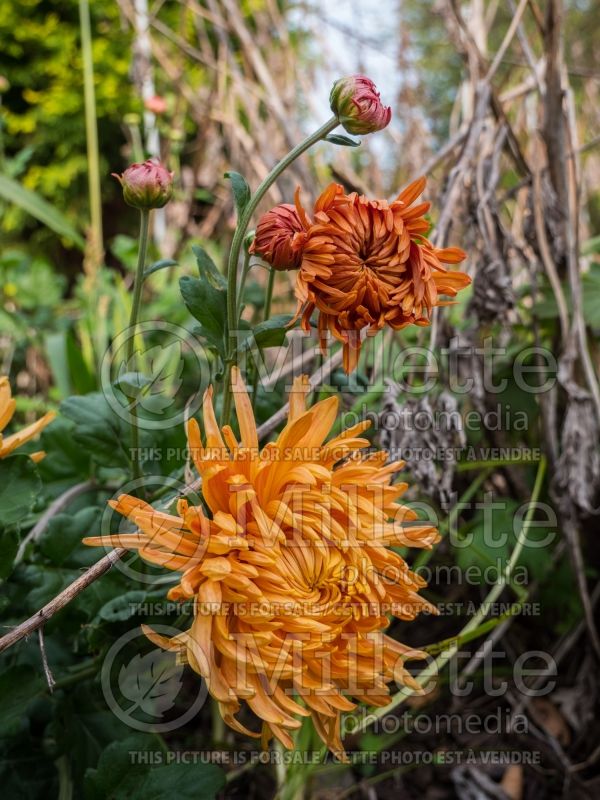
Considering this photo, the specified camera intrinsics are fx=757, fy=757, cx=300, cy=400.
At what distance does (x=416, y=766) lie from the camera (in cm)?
115

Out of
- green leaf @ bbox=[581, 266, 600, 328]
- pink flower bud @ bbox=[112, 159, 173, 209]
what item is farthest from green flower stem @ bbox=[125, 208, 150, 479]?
green leaf @ bbox=[581, 266, 600, 328]

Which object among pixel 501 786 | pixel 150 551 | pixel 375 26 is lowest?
pixel 501 786

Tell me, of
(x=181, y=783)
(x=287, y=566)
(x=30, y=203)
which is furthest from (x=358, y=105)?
(x=30, y=203)

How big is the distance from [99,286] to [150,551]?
57.6 inches

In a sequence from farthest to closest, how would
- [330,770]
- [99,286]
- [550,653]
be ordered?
[99,286] < [550,653] < [330,770]

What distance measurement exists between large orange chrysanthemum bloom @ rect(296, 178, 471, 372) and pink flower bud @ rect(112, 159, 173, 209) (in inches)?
6.0

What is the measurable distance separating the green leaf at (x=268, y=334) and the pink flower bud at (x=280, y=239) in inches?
2.3

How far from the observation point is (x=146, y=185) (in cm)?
70

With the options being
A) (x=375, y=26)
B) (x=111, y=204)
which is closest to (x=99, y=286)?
(x=375, y=26)

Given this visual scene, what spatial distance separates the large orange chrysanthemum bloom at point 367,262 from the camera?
625mm

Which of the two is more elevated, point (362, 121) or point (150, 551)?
point (362, 121)

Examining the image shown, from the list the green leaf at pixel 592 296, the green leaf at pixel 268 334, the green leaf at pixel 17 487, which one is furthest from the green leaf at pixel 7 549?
the green leaf at pixel 592 296

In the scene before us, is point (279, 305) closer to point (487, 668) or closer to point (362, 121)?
point (487, 668)

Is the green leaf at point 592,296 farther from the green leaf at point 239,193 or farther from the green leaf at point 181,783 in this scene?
the green leaf at point 181,783
